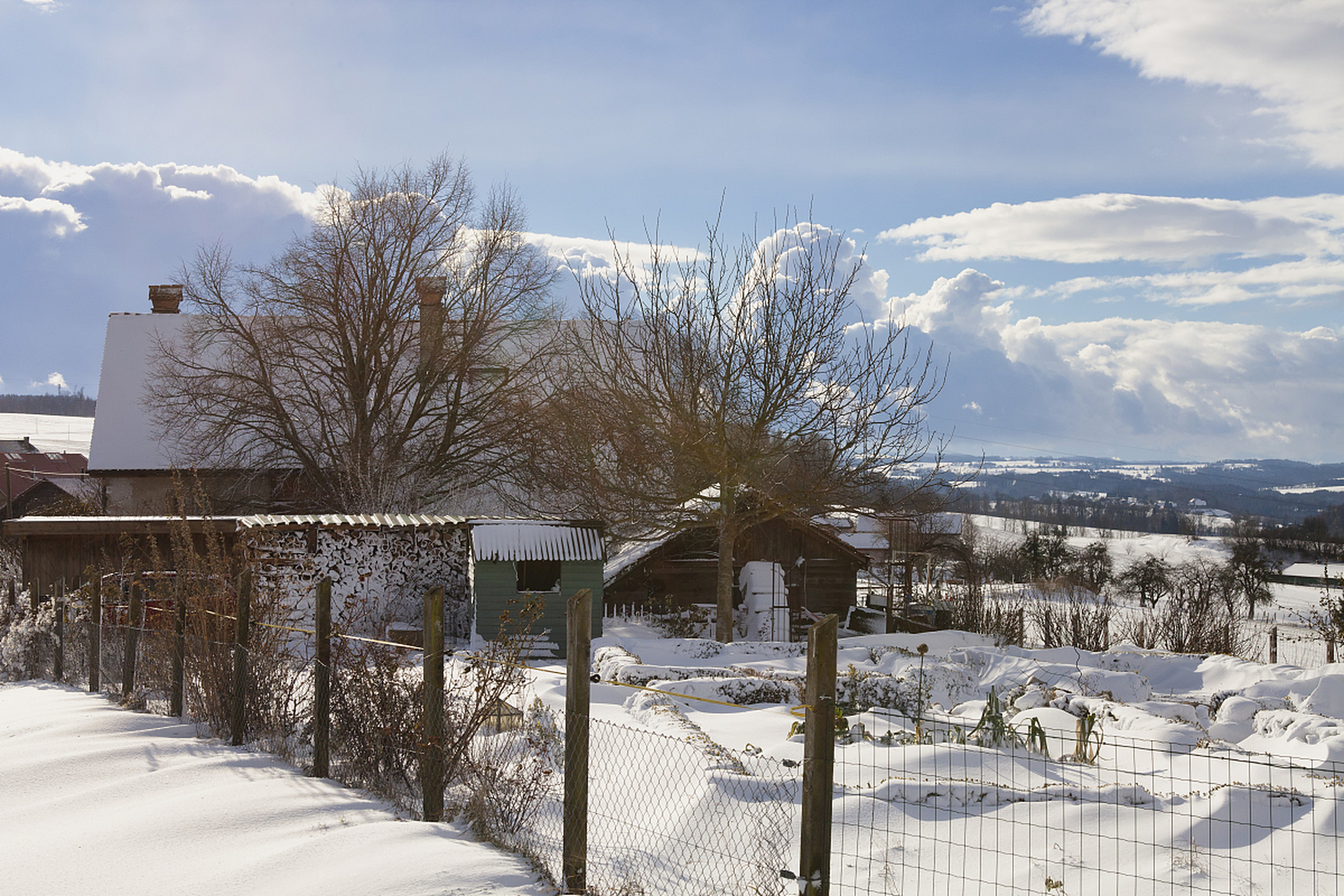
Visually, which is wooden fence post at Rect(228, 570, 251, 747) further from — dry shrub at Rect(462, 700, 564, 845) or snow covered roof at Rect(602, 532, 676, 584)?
snow covered roof at Rect(602, 532, 676, 584)

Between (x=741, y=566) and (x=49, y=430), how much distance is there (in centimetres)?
13212

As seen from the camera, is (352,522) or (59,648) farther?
(352,522)

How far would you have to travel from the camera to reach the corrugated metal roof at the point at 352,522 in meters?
15.9

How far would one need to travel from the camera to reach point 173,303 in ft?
106

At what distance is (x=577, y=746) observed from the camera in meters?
5.04

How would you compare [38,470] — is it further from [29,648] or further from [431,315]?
[29,648]

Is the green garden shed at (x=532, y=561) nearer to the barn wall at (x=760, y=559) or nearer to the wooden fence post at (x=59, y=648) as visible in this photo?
the barn wall at (x=760, y=559)

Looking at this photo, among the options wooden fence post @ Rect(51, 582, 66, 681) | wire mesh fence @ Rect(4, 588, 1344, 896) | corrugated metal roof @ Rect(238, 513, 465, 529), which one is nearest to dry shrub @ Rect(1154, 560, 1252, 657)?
wire mesh fence @ Rect(4, 588, 1344, 896)

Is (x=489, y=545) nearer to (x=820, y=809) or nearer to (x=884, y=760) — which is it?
(x=884, y=760)

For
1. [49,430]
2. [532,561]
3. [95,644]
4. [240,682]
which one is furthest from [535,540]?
[49,430]

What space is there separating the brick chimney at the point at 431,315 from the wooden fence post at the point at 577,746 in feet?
69.7

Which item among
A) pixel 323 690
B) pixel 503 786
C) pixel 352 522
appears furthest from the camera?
pixel 352 522

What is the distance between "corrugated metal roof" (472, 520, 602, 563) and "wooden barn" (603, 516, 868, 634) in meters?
3.12

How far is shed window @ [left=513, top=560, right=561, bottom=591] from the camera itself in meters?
16.7
